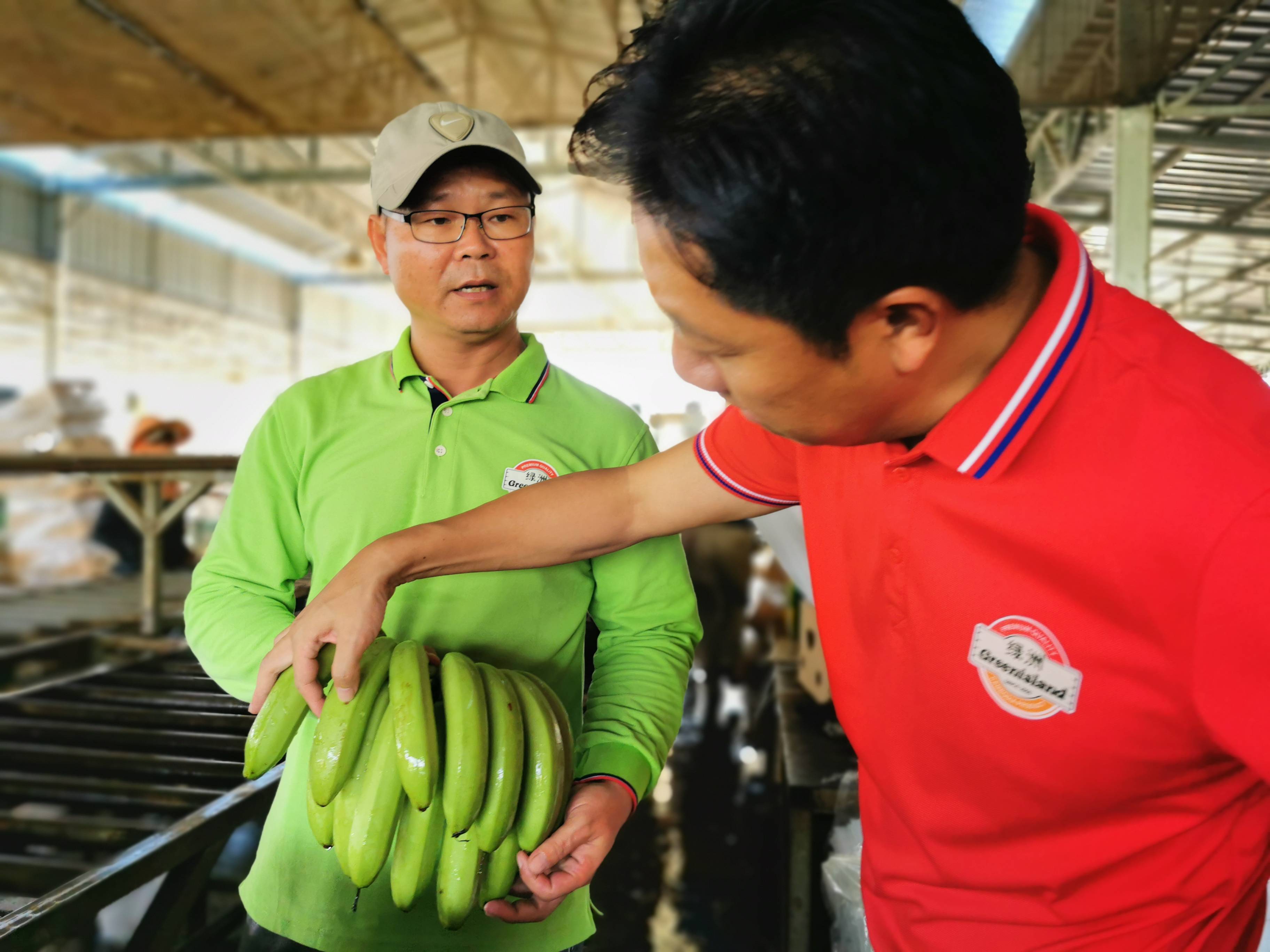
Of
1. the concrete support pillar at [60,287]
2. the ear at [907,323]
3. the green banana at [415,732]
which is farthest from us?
the concrete support pillar at [60,287]

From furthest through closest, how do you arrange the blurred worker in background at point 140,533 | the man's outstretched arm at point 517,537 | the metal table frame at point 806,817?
the blurred worker in background at point 140,533, the metal table frame at point 806,817, the man's outstretched arm at point 517,537

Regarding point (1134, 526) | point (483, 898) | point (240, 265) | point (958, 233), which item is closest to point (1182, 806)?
point (1134, 526)

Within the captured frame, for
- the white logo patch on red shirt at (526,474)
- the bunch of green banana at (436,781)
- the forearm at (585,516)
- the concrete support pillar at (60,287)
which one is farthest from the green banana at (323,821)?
the concrete support pillar at (60,287)

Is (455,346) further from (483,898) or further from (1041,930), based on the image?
(1041,930)

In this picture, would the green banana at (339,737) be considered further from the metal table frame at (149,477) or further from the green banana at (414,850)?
the metal table frame at (149,477)

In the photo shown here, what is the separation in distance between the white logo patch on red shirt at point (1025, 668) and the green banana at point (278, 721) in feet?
2.45

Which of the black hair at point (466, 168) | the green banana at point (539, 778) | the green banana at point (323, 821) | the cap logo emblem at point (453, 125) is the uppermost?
the cap logo emblem at point (453, 125)

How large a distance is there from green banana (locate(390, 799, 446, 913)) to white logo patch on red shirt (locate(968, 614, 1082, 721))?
2.07ft

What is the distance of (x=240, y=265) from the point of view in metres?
18.4

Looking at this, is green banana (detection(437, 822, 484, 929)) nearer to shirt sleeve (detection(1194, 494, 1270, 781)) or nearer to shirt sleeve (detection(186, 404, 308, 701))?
shirt sleeve (detection(186, 404, 308, 701))

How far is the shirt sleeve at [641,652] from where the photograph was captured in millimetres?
1317

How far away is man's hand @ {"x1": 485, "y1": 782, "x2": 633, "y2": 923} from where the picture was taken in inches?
42.6

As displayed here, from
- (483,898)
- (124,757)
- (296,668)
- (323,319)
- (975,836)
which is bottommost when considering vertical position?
(124,757)

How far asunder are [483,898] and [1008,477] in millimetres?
792
